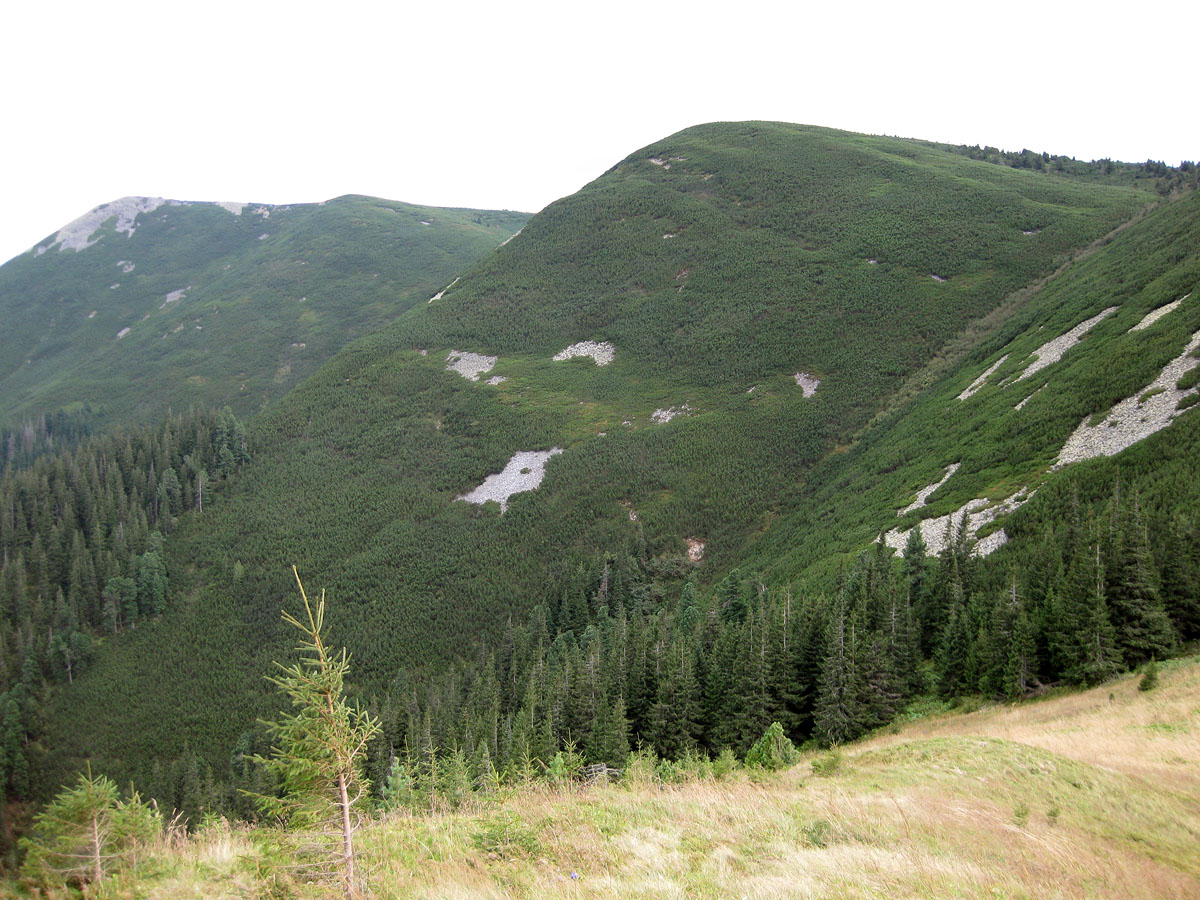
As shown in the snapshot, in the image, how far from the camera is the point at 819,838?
1151 cm

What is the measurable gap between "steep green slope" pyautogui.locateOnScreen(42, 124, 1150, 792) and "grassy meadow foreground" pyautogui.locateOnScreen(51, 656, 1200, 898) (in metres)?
53.9

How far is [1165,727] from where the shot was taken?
18078 millimetres

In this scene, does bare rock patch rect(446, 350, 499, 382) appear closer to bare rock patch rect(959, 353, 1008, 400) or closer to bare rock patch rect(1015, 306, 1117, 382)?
bare rock patch rect(959, 353, 1008, 400)

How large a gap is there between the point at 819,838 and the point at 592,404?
4137 inches

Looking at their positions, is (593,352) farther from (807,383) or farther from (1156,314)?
(1156,314)

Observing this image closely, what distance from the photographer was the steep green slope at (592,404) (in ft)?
256

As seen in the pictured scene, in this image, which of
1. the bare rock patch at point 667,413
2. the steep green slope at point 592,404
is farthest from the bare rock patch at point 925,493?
the bare rock patch at point 667,413

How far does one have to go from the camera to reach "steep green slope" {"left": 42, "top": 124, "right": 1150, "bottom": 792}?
78.1 meters

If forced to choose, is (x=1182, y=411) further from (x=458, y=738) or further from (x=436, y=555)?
(x=436, y=555)

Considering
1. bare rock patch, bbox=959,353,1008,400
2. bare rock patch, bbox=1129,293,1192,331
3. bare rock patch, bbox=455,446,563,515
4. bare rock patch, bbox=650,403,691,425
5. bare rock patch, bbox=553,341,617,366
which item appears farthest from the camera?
bare rock patch, bbox=553,341,617,366

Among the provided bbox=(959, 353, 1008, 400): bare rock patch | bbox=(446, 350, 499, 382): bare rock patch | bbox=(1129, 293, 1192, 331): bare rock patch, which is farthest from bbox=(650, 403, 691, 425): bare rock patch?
bbox=(1129, 293, 1192, 331): bare rock patch

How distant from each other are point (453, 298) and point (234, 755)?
382 feet

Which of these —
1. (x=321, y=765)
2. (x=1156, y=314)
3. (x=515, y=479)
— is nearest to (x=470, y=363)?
(x=515, y=479)

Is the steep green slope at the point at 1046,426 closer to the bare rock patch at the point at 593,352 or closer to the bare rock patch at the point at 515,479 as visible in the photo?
the bare rock patch at the point at 515,479
